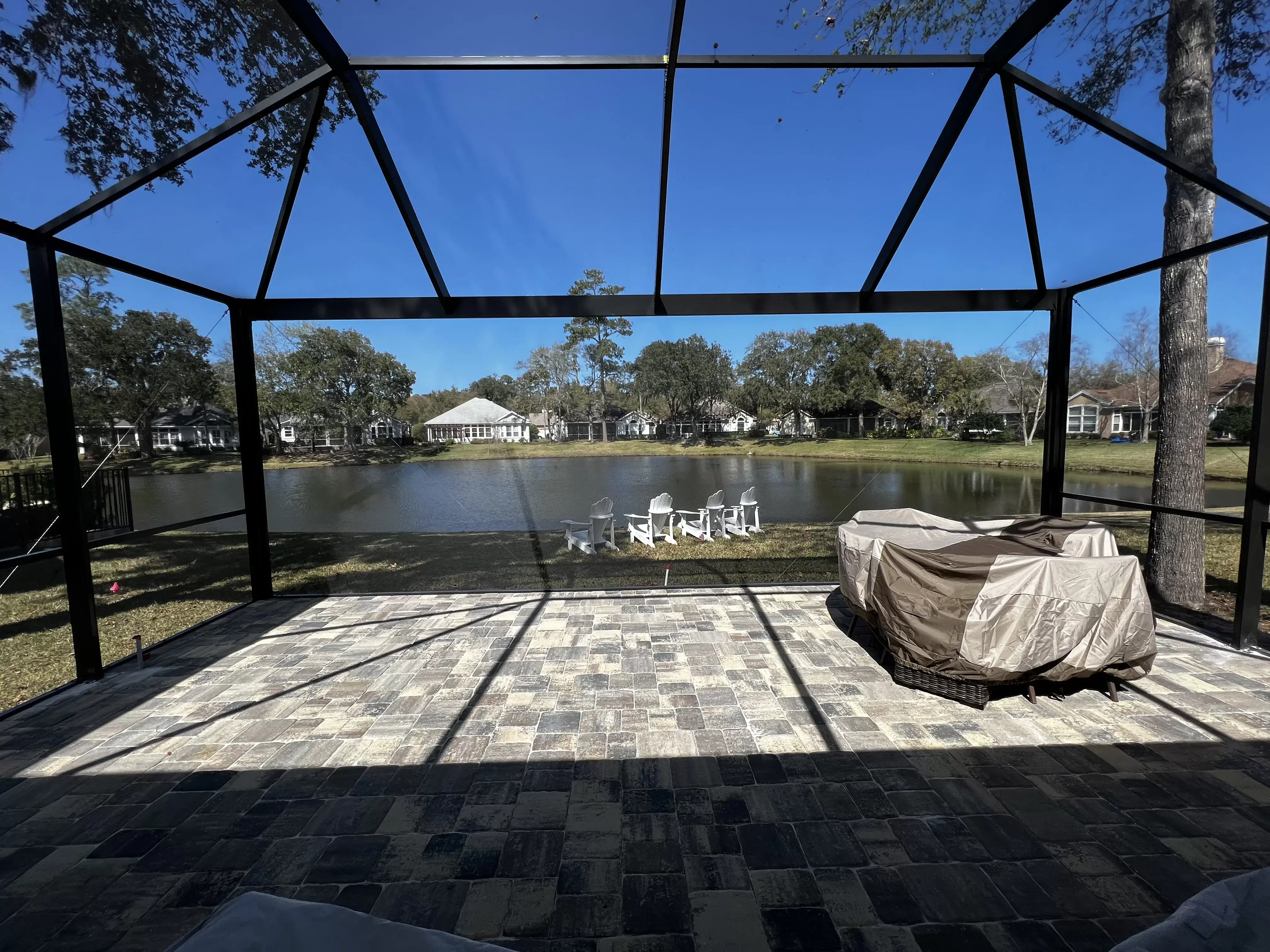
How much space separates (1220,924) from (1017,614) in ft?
7.13

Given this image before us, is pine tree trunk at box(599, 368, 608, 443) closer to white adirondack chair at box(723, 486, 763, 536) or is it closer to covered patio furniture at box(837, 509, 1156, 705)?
white adirondack chair at box(723, 486, 763, 536)

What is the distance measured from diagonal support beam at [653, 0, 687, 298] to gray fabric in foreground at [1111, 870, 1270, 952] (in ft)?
11.9

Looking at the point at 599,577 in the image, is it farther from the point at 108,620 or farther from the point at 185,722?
the point at 108,620

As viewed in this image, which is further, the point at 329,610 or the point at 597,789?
the point at 329,610

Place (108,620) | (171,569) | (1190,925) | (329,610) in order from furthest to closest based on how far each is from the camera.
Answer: (171,569), (108,620), (329,610), (1190,925)

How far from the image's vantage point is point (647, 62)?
10.0 ft

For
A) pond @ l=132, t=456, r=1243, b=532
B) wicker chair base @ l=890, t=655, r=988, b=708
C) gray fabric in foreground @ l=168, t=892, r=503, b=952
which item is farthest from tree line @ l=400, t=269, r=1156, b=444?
gray fabric in foreground @ l=168, t=892, r=503, b=952

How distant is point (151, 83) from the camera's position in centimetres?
288

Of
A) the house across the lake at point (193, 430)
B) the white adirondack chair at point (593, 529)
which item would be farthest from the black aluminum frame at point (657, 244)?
the white adirondack chair at point (593, 529)

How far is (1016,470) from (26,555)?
336 inches

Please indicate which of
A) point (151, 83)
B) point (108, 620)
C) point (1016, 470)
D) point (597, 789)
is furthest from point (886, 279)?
point (108, 620)

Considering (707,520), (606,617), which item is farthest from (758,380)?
(606,617)

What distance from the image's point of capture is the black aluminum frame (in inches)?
120

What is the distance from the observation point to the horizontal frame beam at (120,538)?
2859 mm
